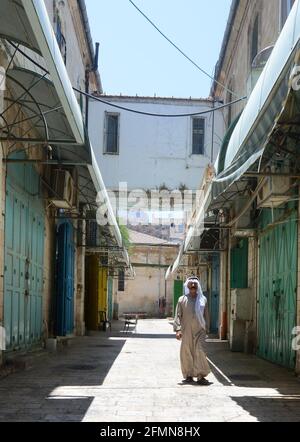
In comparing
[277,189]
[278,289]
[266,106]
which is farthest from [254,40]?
[266,106]

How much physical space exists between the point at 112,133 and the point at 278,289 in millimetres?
15532

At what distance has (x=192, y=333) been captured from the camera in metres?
9.43

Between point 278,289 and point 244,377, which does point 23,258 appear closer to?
point 244,377

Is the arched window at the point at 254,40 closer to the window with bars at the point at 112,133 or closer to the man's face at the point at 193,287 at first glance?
the man's face at the point at 193,287

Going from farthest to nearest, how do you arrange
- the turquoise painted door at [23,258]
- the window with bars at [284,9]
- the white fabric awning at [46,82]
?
1. the window with bars at [284,9]
2. the turquoise painted door at [23,258]
3. the white fabric awning at [46,82]

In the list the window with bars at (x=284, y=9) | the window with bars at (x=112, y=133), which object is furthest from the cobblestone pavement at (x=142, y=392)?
the window with bars at (x=112, y=133)

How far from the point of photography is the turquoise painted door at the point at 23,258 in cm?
1016

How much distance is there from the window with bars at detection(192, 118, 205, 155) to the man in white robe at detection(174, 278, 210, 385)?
16.4 meters

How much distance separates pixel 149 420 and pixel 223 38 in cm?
1677

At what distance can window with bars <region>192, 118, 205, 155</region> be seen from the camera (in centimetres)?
2558

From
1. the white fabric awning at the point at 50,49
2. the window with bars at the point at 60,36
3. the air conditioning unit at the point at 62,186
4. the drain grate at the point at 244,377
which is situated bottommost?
the drain grate at the point at 244,377

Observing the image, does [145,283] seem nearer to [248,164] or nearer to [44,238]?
[44,238]

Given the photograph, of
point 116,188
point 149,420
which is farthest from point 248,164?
point 116,188

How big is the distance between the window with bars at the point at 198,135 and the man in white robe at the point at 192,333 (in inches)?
647
